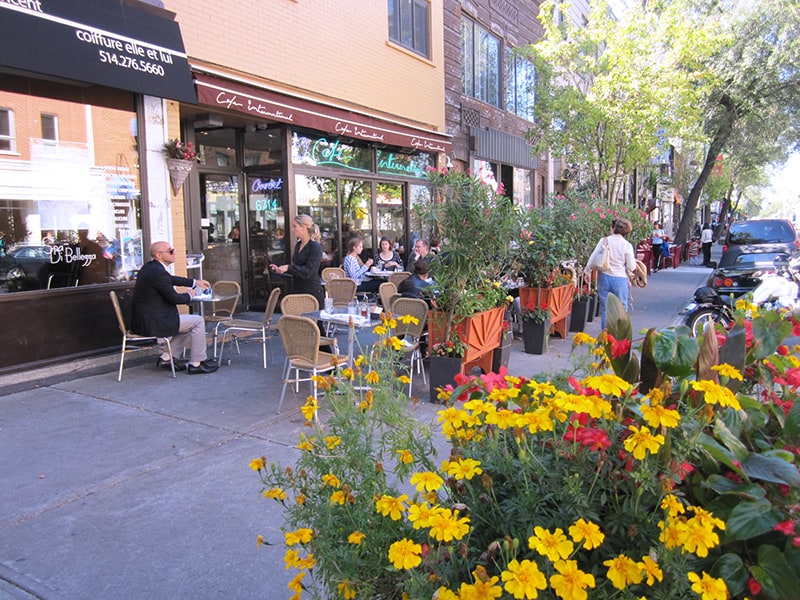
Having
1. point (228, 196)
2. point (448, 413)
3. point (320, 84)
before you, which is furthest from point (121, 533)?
point (320, 84)

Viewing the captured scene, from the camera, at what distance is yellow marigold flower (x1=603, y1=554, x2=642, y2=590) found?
1.40m

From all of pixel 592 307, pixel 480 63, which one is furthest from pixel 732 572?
pixel 480 63

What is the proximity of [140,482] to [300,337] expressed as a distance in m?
1.79

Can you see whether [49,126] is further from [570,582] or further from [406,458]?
[570,582]

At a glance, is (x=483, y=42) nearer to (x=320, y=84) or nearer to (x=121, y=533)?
(x=320, y=84)

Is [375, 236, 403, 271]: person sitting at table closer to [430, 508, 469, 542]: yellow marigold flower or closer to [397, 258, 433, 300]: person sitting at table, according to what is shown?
[397, 258, 433, 300]: person sitting at table

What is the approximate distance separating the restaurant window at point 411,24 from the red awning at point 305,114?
1801 mm

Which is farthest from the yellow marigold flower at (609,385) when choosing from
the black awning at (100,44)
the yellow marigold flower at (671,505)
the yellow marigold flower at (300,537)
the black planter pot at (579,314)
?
the black planter pot at (579,314)

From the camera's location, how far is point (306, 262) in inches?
270

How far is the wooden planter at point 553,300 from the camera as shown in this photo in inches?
321

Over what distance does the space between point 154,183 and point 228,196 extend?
2680 millimetres

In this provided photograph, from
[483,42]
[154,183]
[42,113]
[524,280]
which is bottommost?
[524,280]

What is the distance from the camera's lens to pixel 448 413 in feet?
6.06

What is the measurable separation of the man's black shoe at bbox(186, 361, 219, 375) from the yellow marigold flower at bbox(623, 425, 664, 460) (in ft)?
19.3
